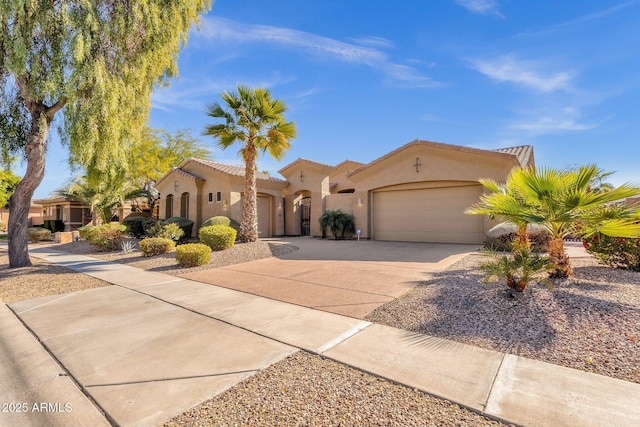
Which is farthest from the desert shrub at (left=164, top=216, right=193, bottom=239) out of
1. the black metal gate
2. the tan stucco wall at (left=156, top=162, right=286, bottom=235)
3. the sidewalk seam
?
the sidewalk seam

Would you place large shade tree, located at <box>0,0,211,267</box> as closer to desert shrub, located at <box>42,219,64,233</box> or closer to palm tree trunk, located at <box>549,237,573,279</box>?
palm tree trunk, located at <box>549,237,573,279</box>

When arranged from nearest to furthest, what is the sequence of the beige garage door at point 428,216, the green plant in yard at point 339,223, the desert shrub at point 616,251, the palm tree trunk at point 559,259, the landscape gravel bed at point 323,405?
1. the landscape gravel bed at point 323,405
2. the palm tree trunk at point 559,259
3. the desert shrub at point 616,251
4. the beige garage door at point 428,216
5. the green plant in yard at point 339,223

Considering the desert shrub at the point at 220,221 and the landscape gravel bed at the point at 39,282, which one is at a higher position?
the desert shrub at the point at 220,221

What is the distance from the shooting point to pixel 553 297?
16.5 feet

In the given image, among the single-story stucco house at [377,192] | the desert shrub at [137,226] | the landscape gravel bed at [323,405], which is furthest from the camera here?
the desert shrub at [137,226]

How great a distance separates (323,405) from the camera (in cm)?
275

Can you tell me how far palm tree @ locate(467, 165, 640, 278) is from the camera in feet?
16.6

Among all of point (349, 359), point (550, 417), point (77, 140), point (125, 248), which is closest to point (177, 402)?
point (349, 359)

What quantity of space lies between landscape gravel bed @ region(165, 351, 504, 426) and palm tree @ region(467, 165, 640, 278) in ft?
13.3

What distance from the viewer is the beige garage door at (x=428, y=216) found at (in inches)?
536

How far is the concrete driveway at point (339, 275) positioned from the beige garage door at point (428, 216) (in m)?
1.65

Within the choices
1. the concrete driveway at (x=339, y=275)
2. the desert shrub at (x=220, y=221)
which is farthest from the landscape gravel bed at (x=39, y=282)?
the desert shrub at (x=220, y=221)

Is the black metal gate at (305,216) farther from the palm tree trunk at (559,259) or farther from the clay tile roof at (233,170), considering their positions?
the palm tree trunk at (559,259)

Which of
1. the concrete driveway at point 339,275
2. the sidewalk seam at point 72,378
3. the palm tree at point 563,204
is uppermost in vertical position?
the palm tree at point 563,204
